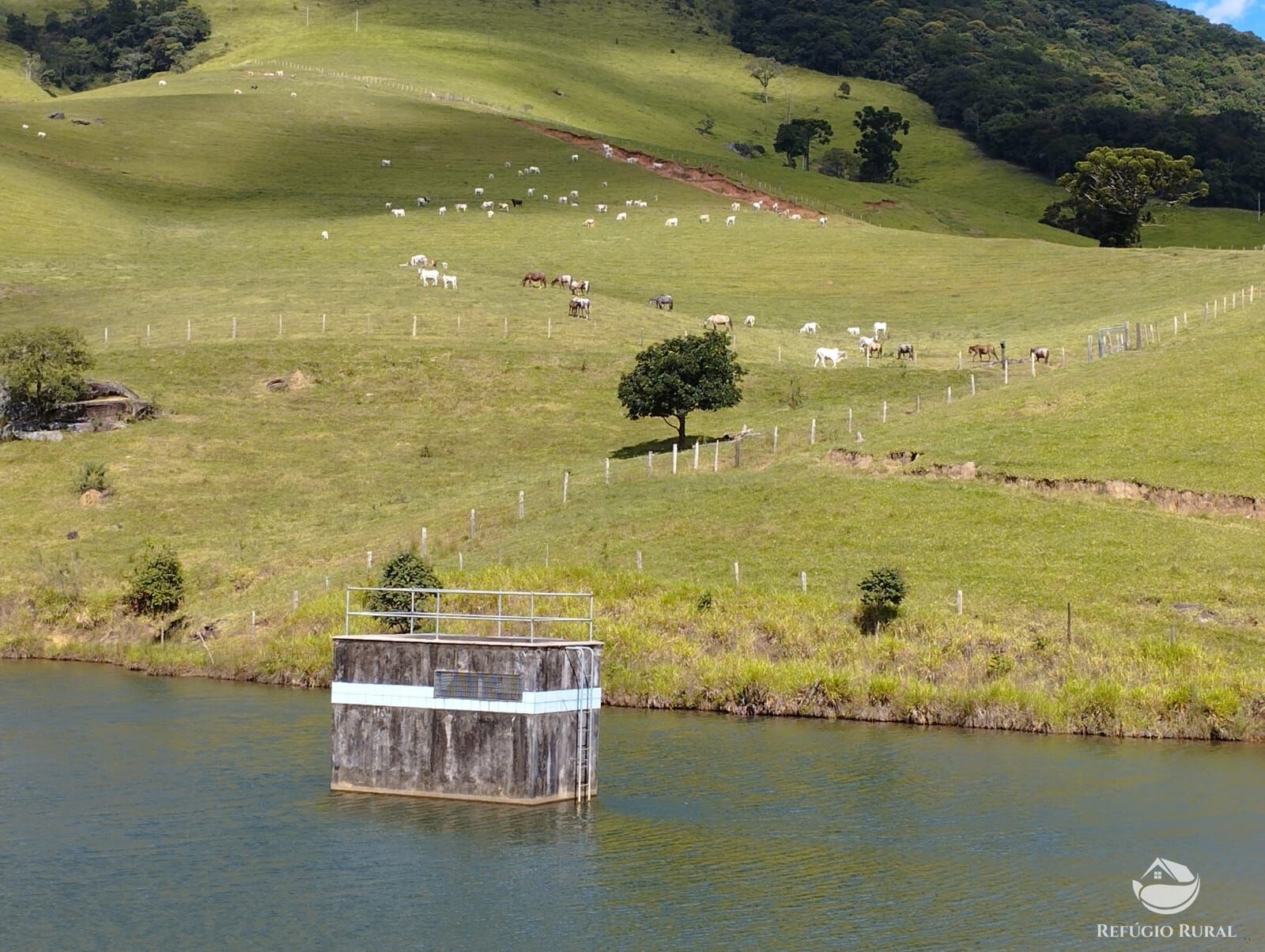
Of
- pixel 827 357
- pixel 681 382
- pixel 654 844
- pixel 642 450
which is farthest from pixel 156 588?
pixel 827 357

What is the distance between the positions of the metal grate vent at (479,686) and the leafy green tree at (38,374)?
52.8m

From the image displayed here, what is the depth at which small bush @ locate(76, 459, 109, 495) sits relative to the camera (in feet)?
242

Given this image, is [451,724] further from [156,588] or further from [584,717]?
[156,588]

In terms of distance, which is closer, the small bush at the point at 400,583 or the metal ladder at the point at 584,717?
the metal ladder at the point at 584,717

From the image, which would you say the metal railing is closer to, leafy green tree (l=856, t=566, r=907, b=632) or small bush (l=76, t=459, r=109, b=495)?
leafy green tree (l=856, t=566, r=907, b=632)

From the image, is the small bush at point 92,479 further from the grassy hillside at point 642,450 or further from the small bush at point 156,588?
the small bush at point 156,588

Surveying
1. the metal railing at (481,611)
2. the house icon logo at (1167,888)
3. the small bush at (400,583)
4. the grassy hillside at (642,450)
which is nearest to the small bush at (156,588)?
the grassy hillside at (642,450)

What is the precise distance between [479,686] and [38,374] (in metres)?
53.8

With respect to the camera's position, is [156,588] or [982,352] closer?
[156,588]

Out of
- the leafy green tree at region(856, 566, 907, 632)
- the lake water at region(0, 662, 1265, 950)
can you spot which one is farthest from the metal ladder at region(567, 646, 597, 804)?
the leafy green tree at region(856, 566, 907, 632)

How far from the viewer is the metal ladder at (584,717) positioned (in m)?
35.5

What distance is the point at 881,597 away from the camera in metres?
49.3

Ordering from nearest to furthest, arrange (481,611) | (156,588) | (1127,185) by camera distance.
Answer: (481,611) < (156,588) < (1127,185)

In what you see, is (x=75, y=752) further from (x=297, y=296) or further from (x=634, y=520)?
(x=297, y=296)
